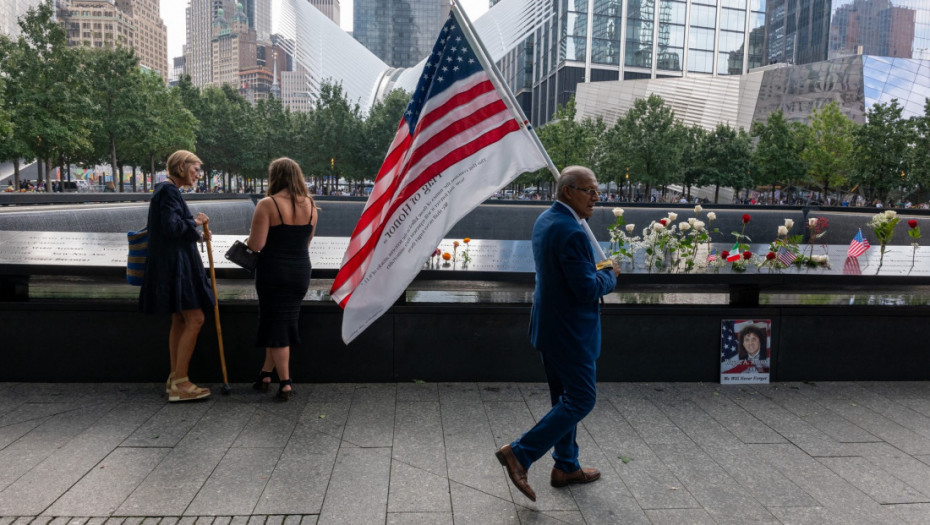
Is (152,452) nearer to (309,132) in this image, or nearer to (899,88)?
(309,132)

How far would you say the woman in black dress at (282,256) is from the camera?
541cm

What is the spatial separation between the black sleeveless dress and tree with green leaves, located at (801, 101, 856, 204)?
2054 inches

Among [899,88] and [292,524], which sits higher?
[899,88]

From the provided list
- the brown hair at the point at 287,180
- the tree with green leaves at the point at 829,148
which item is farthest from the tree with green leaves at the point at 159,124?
the tree with green leaves at the point at 829,148

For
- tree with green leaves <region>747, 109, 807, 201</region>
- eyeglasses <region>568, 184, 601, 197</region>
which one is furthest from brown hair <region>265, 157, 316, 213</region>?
tree with green leaves <region>747, 109, 807, 201</region>

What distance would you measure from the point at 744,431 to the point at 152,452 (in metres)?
4.49

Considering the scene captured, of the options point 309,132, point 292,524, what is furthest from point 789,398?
point 309,132

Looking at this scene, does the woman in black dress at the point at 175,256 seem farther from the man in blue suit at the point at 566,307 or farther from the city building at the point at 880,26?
the city building at the point at 880,26

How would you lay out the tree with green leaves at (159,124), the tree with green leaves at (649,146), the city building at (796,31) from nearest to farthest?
the tree with green leaves at (159,124), the tree with green leaves at (649,146), the city building at (796,31)

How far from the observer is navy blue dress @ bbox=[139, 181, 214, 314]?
17.6ft

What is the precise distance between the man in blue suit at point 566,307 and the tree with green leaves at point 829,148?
172 feet

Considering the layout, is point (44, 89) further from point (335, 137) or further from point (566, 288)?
point (566, 288)

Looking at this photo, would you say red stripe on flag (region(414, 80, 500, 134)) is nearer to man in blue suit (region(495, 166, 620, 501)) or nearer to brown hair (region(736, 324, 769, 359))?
man in blue suit (region(495, 166, 620, 501))

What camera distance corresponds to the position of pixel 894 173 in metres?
41.9
